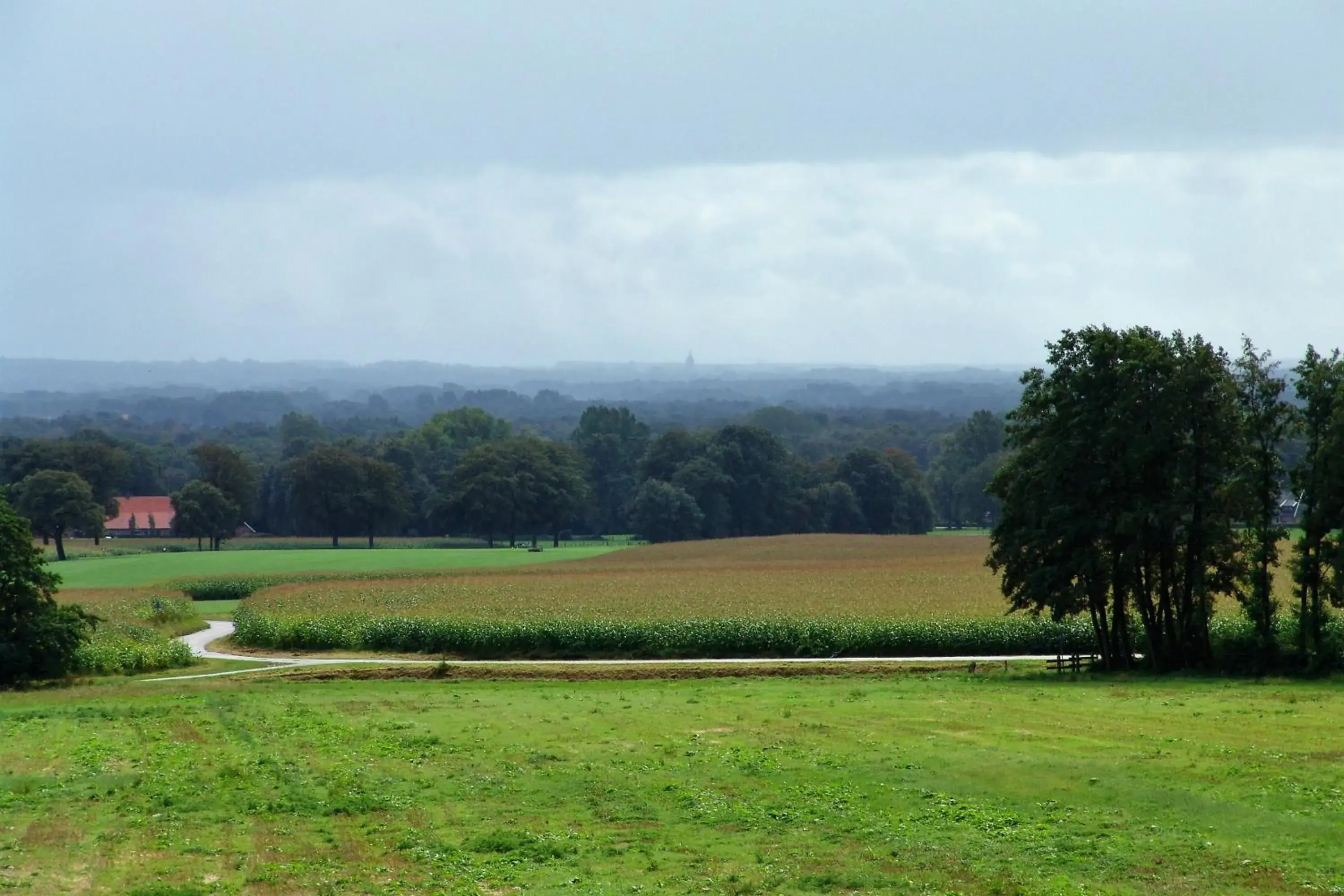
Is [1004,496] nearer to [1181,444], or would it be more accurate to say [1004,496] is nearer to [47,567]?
[1181,444]

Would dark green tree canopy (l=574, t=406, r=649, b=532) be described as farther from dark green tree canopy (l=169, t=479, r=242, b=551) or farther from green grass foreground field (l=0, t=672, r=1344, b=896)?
green grass foreground field (l=0, t=672, r=1344, b=896)

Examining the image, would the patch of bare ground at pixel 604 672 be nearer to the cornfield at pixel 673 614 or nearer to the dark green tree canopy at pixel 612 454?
the cornfield at pixel 673 614

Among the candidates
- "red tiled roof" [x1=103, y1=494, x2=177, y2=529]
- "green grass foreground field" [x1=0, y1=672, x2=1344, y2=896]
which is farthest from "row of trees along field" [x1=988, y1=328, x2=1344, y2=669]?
"red tiled roof" [x1=103, y1=494, x2=177, y2=529]

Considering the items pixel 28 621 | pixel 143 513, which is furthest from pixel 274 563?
pixel 28 621

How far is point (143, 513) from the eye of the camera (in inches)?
6521

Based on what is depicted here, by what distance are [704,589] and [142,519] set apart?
109860mm

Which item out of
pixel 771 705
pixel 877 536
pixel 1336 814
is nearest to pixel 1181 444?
pixel 771 705

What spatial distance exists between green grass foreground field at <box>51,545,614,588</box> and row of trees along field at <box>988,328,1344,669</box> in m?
56.7

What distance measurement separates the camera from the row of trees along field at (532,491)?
14288 cm

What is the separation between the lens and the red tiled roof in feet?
529

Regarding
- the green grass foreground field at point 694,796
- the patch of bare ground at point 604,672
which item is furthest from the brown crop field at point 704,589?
the green grass foreground field at point 694,796

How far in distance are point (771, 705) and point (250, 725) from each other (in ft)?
41.6

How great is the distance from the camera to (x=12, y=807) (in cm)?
2466

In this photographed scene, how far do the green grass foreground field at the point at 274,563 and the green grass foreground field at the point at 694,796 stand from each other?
61964 mm
